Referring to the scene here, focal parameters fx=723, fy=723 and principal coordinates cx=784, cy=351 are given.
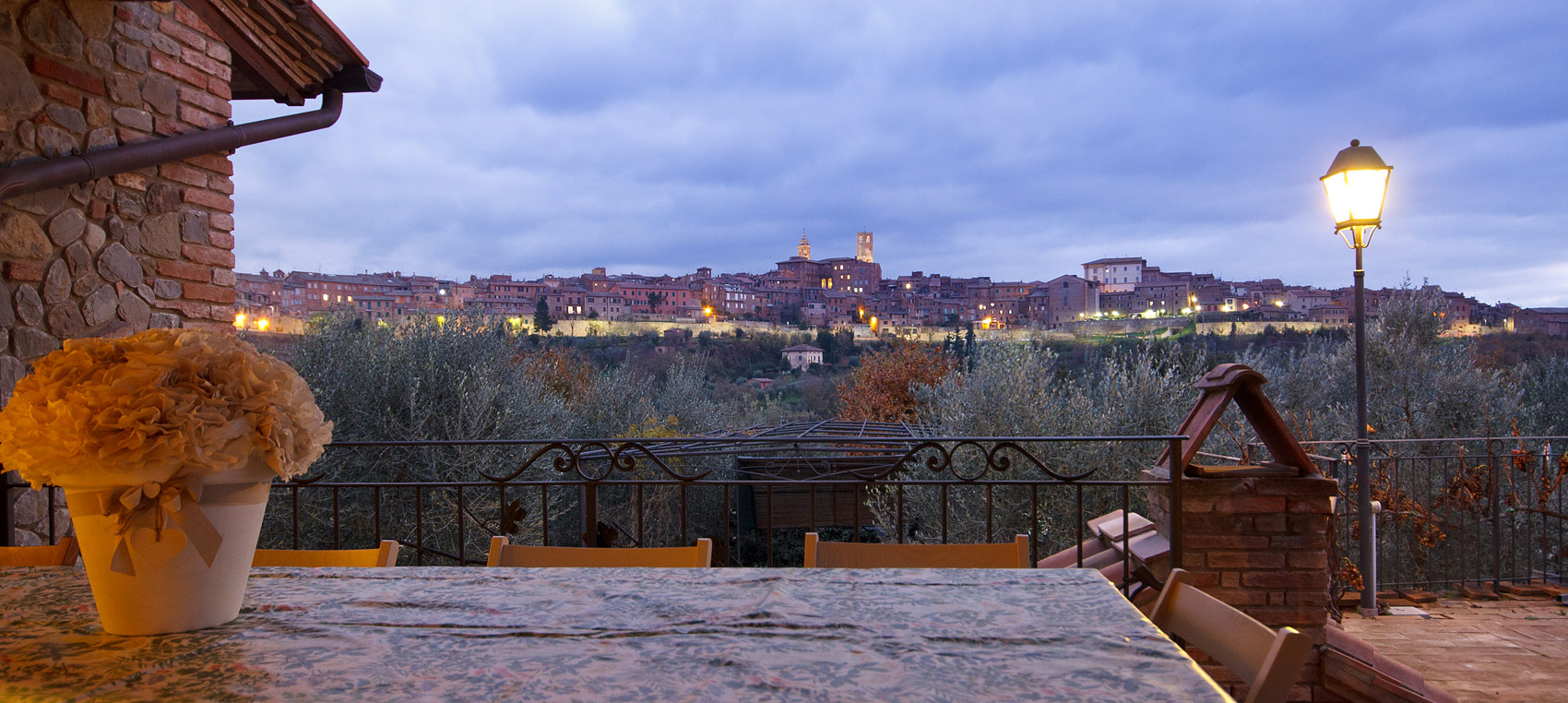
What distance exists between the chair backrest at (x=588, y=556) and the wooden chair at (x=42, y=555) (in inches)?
38.8

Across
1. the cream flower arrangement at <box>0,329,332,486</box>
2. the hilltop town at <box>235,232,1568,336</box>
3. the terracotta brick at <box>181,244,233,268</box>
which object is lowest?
the cream flower arrangement at <box>0,329,332,486</box>

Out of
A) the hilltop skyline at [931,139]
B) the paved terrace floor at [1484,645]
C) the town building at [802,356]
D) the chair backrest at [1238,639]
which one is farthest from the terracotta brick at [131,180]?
the town building at [802,356]

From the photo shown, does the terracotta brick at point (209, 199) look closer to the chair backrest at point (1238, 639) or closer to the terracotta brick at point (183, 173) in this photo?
the terracotta brick at point (183, 173)

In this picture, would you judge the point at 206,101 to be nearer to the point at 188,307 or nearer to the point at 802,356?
the point at 188,307

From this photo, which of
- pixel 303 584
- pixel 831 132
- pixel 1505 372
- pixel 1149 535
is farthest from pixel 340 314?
pixel 831 132

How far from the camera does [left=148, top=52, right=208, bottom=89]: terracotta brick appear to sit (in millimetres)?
3312

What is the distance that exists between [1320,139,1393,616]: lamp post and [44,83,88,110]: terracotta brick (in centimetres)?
695

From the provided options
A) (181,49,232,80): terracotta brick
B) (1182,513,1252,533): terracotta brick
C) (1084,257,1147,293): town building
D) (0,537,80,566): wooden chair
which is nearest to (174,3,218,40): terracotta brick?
(181,49,232,80): terracotta brick

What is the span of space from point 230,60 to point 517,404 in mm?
4988

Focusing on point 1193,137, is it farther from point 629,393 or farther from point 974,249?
point 629,393

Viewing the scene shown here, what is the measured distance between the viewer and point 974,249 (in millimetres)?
120938

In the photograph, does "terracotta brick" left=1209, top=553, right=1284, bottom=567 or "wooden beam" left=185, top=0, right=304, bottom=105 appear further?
"wooden beam" left=185, top=0, right=304, bottom=105

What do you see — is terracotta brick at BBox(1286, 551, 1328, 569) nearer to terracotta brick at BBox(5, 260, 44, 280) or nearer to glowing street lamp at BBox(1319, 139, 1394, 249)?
glowing street lamp at BBox(1319, 139, 1394, 249)

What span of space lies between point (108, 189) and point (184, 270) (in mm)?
452
